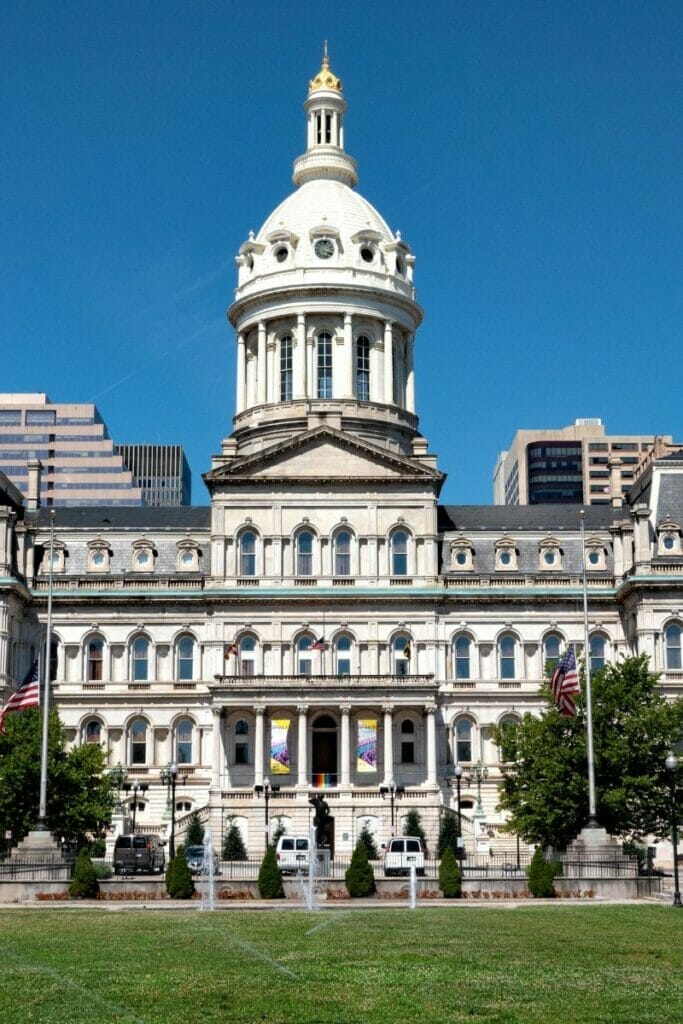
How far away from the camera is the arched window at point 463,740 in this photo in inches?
3241

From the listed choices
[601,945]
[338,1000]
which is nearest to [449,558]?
[601,945]

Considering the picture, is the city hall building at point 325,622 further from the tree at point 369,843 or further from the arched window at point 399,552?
the tree at point 369,843

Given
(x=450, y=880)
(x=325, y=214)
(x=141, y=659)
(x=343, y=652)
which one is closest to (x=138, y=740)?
(x=141, y=659)

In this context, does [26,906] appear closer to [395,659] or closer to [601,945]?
[601,945]

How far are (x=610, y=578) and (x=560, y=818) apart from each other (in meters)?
25.5

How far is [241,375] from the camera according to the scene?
318 feet

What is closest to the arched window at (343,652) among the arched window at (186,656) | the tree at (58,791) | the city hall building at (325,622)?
the city hall building at (325,622)

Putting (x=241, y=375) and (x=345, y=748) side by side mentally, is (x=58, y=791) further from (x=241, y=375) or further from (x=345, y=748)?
(x=241, y=375)

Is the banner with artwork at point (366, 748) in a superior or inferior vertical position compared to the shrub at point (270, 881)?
superior

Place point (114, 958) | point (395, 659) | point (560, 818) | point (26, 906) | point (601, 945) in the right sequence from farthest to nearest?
1. point (395, 659)
2. point (560, 818)
3. point (26, 906)
4. point (601, 945)
5. point (114, 958)

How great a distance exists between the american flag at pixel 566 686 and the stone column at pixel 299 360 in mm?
36414

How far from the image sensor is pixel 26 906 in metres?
45.3

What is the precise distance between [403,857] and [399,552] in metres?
25.5

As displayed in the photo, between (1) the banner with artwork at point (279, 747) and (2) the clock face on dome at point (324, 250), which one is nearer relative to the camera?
(1) the banner with artwork at point (279, 747)
